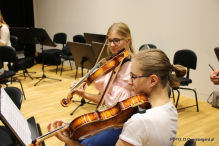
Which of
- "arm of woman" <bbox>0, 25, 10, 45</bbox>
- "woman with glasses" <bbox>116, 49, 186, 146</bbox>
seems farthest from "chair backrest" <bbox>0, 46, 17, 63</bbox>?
"woman with glasses" <bbox>116, 49, 186, 146</bbox>

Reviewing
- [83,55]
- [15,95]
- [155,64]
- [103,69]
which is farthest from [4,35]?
[155,64]

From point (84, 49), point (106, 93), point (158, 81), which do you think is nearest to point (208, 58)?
point (84, 49)

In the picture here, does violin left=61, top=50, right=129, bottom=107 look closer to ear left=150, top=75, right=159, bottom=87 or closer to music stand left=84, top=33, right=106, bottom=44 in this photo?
ear left=150, top=75, right=159, bottom=87

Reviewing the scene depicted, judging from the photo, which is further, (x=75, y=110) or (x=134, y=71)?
(x=75, y=110)

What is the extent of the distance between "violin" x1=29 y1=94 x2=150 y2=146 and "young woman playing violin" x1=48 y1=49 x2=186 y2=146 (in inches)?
1.9

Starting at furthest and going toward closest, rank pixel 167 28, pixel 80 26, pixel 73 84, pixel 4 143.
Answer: pixel 80 26
pixel 167 28
pixel 73 84
pixel 4 143

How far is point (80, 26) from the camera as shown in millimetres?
6332

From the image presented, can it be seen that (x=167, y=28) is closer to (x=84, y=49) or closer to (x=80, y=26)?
(x=84, y=49)

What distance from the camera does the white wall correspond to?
3973 mm

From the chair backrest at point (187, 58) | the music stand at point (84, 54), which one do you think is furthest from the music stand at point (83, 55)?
the chair backrest at point (187, 58)

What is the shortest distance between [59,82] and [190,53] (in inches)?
115

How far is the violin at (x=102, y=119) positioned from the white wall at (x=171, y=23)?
3200 mm

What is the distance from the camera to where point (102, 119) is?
50.2 inches

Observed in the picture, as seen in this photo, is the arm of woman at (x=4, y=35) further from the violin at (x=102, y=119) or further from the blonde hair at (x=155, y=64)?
the blonde hair at (x=155, y=64)
